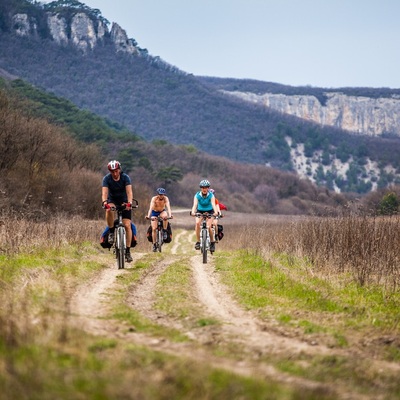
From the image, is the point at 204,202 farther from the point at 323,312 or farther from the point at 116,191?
the point at 323,312

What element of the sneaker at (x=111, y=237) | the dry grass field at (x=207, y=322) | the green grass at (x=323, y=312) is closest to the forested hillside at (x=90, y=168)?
the dry grass field at (x=207, y=322)

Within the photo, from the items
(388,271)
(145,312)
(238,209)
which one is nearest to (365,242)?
(388,271)

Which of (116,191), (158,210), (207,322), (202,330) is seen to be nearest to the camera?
(202,330)

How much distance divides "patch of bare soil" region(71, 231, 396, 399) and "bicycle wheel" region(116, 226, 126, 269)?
2.70m

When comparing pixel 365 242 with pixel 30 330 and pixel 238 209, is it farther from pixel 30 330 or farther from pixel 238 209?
pixel 238 209

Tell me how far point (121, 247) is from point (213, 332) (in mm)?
6695

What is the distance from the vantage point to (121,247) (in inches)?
536

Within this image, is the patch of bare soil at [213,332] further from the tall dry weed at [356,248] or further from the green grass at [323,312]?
the tall dry weed at [356,248]

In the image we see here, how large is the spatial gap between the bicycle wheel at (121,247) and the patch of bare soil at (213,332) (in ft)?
8.85

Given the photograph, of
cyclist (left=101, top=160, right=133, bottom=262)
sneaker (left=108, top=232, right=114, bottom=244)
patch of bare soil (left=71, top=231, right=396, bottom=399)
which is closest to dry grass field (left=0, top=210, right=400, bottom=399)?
patch of bare soil (left=71, top=231, right=396, bottom=399)

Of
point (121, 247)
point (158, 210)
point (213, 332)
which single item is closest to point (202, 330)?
point (213, 332)

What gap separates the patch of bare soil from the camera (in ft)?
18.6

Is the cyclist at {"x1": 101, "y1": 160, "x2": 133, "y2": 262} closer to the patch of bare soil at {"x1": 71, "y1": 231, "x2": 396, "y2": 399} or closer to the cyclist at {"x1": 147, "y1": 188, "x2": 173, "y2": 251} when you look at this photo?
the patch of bare soil at {"x1": 71, "y1": 231, "x2": 396, "y2": 399}

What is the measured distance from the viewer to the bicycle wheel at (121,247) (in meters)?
13.6
